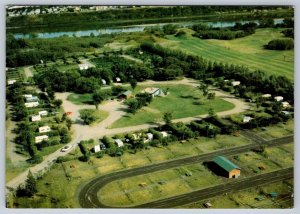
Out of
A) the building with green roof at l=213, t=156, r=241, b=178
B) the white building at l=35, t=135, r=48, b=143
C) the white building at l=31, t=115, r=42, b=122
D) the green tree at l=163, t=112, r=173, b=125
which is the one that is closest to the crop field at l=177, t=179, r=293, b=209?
the building with green roof at l=213, t=156, r=241, b=178

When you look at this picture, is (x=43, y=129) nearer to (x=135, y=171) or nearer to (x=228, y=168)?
(x=135, y=171)

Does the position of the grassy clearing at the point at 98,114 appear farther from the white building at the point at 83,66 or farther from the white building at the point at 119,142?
the white building at the point at 83,66

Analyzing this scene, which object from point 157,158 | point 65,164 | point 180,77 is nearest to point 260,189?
point 157,158

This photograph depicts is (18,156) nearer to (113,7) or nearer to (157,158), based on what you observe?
(157,158)

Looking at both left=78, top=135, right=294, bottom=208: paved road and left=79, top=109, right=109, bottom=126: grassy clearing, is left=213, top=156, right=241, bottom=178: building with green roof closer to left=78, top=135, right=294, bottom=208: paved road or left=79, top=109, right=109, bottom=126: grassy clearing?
left=78, top=135, right=294, bottom=208: paved road

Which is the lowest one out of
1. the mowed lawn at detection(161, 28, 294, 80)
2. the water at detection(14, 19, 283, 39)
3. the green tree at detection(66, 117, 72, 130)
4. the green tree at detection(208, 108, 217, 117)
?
the green tree at detection(66, 117, 72, 130)

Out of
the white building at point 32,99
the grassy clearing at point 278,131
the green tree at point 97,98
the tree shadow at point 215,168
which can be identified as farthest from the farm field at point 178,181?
the white building at point 32,99
